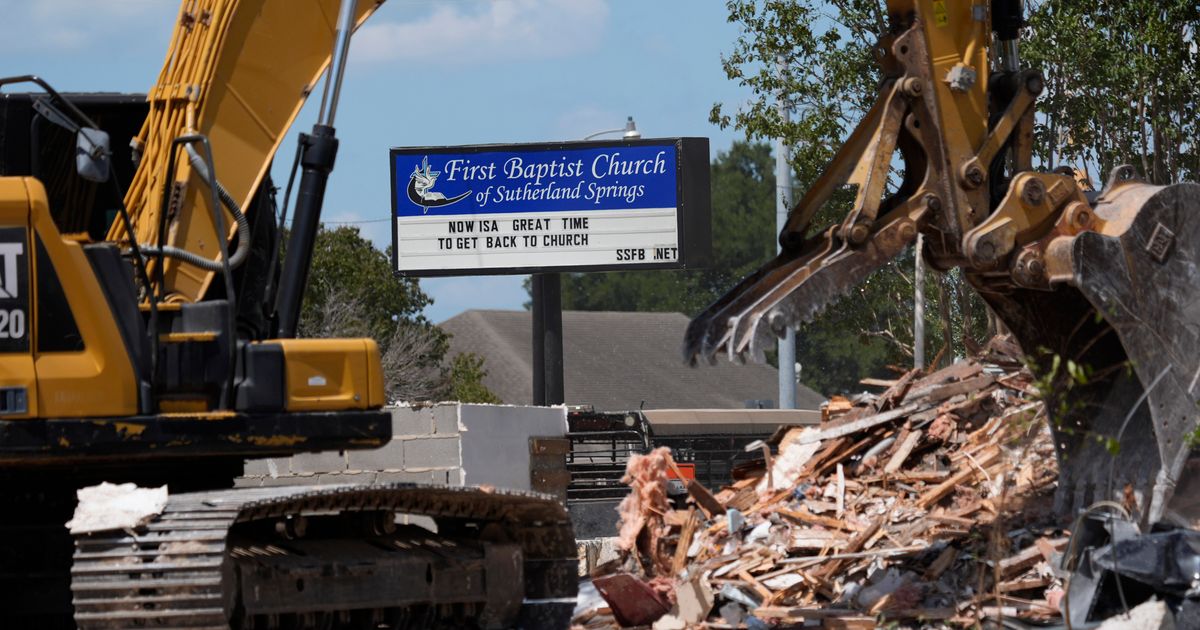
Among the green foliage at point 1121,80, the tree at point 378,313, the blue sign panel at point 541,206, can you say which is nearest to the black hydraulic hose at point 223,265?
the green foliage at point 1121,80

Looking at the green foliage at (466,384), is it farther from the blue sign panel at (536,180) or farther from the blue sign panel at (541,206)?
the blue sign panel at (536,180)

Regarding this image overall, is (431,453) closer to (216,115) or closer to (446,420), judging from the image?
(446,420)

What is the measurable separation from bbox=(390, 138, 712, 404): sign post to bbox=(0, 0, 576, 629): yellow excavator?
18.4 m

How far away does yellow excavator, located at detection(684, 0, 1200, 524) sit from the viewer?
973cm

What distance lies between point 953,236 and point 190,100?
438 centimetres

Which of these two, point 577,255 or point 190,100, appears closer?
point 190,100

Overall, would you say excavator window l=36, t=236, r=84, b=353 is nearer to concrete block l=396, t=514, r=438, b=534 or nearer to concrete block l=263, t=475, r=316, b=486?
concrete block l=396, t=514, r=438, b=534

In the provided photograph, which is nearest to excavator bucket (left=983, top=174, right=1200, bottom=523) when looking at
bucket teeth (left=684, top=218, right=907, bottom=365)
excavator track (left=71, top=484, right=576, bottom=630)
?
bucket teeth (left=684, top=218, right=907, bottom=365)

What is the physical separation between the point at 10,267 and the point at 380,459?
895 centimetres

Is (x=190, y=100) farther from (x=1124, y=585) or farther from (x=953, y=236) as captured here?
(x=1124, y=585)

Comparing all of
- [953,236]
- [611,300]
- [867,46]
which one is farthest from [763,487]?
[611,300]

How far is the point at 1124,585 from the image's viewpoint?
9.09 meters

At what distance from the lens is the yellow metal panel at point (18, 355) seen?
323 inches

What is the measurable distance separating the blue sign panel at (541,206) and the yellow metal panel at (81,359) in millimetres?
20193
